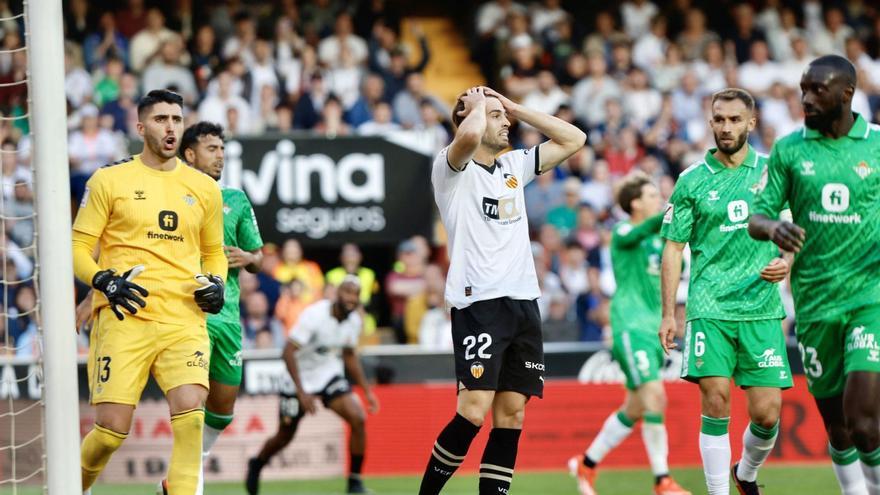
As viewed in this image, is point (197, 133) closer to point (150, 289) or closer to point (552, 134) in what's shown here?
point (150, 289)

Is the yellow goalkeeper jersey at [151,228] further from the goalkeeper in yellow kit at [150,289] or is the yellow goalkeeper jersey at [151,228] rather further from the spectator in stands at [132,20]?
the spectator in stands at [132,20]

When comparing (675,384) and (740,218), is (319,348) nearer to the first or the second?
(675,384)

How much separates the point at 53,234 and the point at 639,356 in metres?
5.99

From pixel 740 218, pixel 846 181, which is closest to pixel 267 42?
pixel 740 218

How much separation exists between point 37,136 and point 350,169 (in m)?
10.7

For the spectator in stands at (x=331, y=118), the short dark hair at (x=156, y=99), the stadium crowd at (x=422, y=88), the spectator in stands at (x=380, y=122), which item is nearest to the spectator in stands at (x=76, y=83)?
the stadium crowd at (x=422, y=88)

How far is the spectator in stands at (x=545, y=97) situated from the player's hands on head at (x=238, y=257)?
11.7 m

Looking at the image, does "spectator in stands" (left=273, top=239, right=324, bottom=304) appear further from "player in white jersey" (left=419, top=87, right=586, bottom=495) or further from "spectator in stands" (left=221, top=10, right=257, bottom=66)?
"player in white jersey" (left=419, top=87, right=586, bottom=495)

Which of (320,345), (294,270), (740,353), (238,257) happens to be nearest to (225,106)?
(294,270)

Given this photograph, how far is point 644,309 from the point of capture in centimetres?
1279

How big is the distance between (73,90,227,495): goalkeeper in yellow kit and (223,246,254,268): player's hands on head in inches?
61.6

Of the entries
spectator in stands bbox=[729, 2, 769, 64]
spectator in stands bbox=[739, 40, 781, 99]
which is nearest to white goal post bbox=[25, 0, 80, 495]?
spectator in stands bbox=[739, 40, 781, 99]

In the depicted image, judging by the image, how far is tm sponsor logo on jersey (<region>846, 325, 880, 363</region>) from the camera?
7.68 metres

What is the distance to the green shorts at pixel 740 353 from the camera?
935 centimetres
